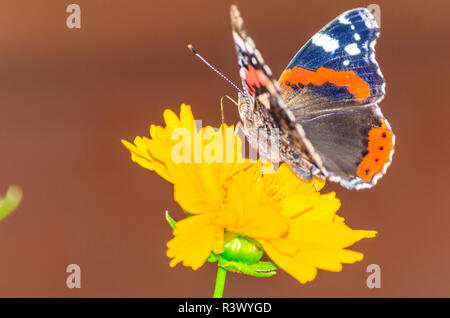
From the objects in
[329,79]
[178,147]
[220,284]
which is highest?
[329,79]

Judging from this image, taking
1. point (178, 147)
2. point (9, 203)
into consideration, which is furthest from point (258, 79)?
point (9, 203)

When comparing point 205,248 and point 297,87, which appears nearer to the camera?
point 205,248

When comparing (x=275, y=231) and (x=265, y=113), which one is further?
(x=265, y=113)

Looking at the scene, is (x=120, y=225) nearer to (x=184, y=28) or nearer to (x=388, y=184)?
(x=184, y=28)

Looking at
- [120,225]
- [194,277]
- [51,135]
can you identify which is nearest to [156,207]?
[120,225]

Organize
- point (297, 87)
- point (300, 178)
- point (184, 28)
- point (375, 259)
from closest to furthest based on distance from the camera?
point (300, 178)
point (297, 87)
point (375, 259)
point (184, 28)

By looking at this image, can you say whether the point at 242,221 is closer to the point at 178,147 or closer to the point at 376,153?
the point at 178,147

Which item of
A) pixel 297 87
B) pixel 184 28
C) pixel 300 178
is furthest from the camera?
pixel 184 28
